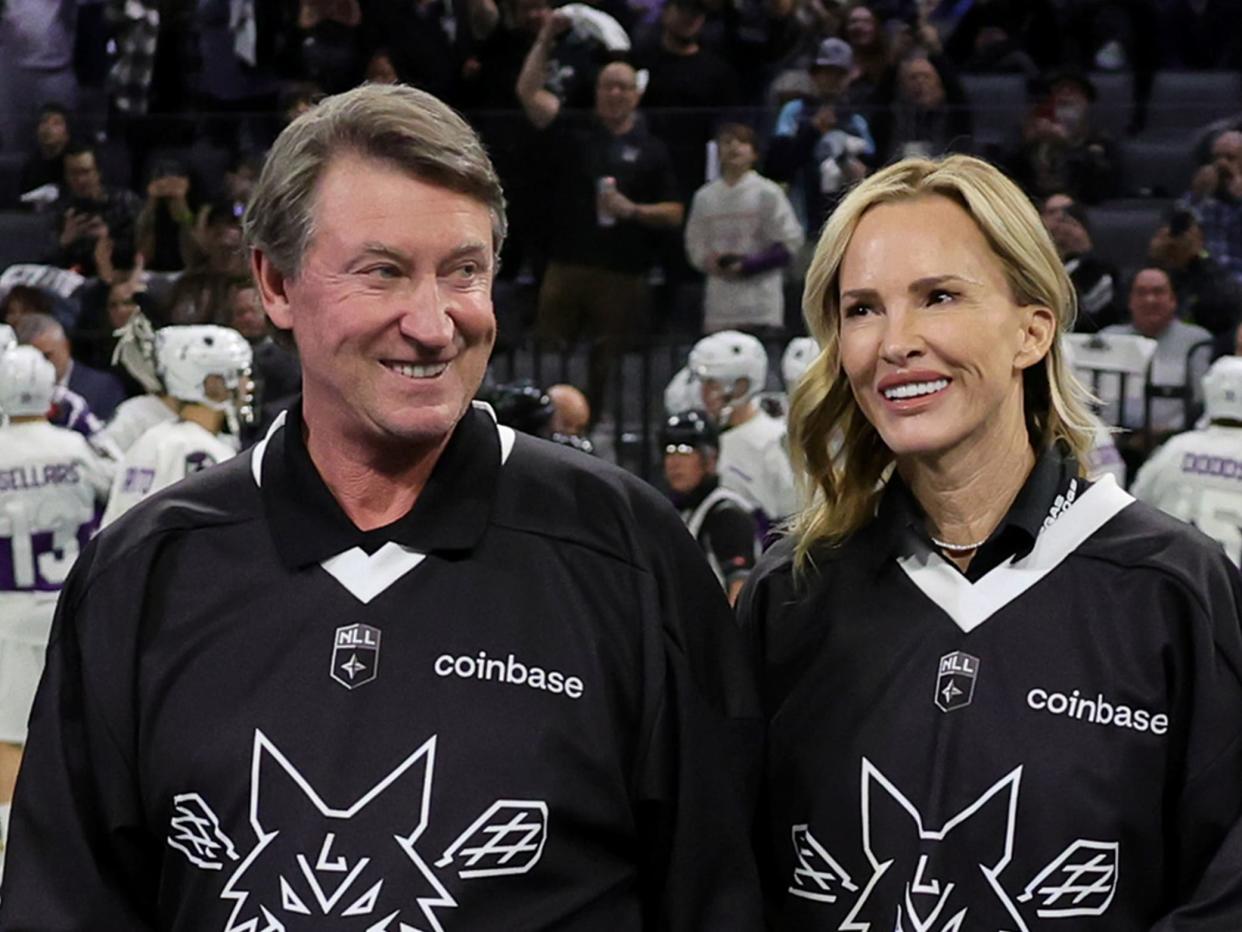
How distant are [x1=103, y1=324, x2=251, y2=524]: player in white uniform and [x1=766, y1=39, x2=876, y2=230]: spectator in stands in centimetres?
380

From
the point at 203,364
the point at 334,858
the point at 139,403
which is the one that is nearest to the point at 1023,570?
the point at 334,858

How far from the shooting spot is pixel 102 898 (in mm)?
2441

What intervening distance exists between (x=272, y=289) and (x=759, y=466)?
741cm

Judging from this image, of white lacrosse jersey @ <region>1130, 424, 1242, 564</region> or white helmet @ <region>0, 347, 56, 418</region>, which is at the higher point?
white helmet @ <region>0, 347, 56, 418</region>

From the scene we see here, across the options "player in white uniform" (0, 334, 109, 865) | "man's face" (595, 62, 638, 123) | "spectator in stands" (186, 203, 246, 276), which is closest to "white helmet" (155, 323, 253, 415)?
"player in white uniform" (0, 334, 109, 865)

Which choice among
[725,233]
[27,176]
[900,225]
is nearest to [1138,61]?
[725,233]

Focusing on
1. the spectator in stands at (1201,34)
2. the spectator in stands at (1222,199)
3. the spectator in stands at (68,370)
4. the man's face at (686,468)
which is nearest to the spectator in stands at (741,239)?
the spectator in stands at (1222,199)

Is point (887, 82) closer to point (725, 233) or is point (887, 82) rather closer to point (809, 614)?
point (725, 233)

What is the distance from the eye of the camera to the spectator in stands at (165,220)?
12.3m

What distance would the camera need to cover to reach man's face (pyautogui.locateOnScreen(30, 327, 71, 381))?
1052cm

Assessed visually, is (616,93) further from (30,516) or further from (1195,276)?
(30,516)

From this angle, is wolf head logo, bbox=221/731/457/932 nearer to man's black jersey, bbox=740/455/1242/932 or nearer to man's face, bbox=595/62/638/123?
man's black jersey, bbox=740/455/1242/932

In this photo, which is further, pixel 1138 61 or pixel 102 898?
pixel 1138 61

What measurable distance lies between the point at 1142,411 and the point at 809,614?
7.92 metres
